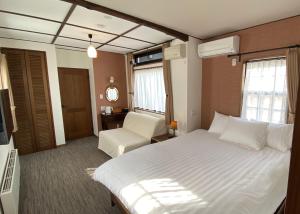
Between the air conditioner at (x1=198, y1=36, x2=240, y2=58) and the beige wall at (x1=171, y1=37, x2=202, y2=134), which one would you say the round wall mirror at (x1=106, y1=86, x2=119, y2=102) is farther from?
the air conditioner at (x1=198, y1=36, x2=240, y2=58)

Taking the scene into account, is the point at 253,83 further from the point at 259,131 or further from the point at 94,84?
the point at 94,84

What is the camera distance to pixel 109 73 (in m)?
4.66

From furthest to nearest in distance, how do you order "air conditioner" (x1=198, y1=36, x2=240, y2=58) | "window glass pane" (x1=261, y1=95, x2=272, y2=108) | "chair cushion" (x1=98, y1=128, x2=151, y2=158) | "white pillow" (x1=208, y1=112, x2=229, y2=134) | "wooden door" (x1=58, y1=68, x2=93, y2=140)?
"wooden door" (x1=58, y1=68, x2=93, y2=140) < "chair cushion" (x1=98, y1=128, x2=151, y2=158) < "white pillow" (x1=208, y1=112, x2=229, y2=134) < "air conditioner" (x1=198, y1=36, x2=240, y2=58) < "window glass pane" (x1=261, y1=95, x2=272, y2=108)

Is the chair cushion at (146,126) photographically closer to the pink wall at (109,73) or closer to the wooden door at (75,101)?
the pink wall at (109,73)

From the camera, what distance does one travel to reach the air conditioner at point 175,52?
120 inches

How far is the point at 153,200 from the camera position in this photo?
1.34 metres

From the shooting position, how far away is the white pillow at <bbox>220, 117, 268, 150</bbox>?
2.26 meters

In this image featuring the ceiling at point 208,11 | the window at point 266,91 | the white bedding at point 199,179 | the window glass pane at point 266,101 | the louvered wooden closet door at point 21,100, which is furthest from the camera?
the louvered wooden closet door at point 21,100

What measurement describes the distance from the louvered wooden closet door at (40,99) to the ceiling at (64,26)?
452 mm

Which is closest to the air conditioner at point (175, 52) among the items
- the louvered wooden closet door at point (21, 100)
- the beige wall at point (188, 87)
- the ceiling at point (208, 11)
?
the beige wall at point (188, 87)

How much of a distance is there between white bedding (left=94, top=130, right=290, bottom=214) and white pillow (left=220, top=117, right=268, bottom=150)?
4.1 inches

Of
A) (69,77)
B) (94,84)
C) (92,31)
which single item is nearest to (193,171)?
(92,31)

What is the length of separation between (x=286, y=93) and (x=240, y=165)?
52.3 inches

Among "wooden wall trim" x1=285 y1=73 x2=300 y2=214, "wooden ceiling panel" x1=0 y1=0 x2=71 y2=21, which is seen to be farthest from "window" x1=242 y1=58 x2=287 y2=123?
"wooden ceiling panel" x1=0 y1=0 x2=71 y2=21
